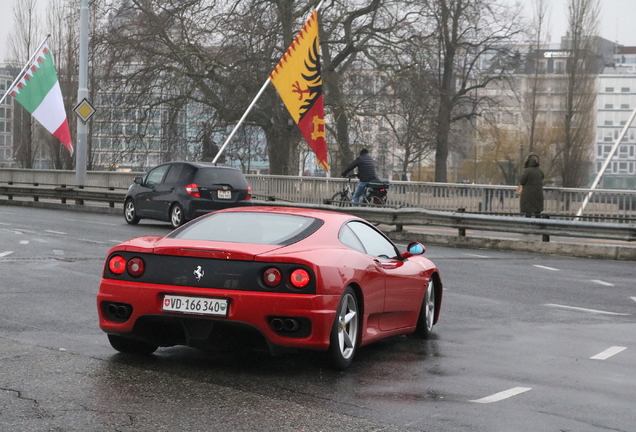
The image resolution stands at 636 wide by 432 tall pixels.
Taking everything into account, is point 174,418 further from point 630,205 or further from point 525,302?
point 630,205

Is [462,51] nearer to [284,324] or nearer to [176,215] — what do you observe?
[176,215]

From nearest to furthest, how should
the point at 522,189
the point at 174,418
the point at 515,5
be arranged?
the point at 174,418
the point at 522,189
the point at 515,5

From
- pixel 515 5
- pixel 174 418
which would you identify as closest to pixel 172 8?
pixel 515 5

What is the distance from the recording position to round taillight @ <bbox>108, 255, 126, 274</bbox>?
7.48 metres

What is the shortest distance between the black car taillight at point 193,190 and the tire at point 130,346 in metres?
17.0

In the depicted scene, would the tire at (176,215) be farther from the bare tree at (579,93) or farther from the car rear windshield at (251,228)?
the bare tree at (579,93)

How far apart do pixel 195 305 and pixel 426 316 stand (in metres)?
2.85

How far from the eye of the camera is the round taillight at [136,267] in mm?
7391

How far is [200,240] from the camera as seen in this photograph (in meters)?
7.57

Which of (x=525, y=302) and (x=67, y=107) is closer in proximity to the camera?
(x=525, y=302)

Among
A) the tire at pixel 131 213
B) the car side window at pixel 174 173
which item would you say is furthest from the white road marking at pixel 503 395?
the tire at pixel 131 213

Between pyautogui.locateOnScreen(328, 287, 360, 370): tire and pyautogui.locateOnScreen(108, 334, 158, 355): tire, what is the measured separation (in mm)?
1394

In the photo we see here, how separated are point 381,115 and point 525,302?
27.6m

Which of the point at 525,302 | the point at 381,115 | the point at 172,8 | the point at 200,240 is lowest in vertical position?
the point at 525,302
